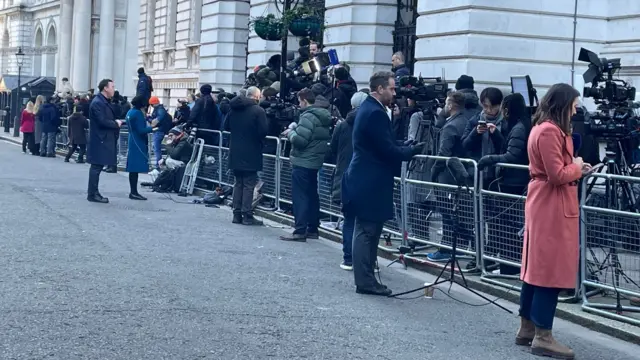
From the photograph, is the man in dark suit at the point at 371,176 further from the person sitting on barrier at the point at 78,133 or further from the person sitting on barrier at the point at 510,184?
the person sitting on barrier at the point at 78,133

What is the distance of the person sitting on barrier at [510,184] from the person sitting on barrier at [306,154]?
121 inches

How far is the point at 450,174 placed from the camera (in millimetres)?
11289

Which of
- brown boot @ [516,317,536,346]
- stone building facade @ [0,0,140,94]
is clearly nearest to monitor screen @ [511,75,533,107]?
brown boot @ [516,317,536,346]

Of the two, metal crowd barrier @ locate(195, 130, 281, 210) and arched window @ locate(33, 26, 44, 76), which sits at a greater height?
arched window @ locate(33, 26, 44, 76)

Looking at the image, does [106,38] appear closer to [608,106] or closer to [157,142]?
[157,142]

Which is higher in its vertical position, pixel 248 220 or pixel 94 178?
pixel 94 178

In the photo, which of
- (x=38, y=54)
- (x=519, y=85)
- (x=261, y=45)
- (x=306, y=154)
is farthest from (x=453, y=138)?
(x=38, y=54)

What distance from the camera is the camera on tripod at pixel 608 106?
9703 millimetres

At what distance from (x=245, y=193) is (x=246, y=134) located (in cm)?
81

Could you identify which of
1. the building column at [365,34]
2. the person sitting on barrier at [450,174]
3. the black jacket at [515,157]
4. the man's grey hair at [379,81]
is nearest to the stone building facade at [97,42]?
the building column at [365,34]

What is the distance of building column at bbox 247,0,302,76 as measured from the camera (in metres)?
27.5

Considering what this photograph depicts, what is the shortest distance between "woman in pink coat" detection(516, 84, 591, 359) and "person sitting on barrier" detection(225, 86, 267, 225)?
764cm

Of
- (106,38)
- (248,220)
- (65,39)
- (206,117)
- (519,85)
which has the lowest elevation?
(248,220)

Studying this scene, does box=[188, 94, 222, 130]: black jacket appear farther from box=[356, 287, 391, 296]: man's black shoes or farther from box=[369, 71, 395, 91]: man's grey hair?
box=[356, 287, 391, 296]: man's black shoes
